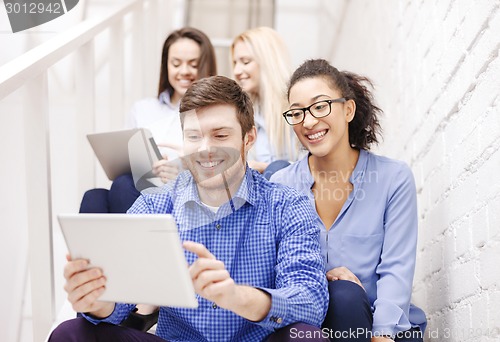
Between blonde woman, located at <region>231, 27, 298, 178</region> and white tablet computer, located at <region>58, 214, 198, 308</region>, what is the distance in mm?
949

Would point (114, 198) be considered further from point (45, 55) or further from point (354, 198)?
point (354, 198)

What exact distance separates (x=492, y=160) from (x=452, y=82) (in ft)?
1.13

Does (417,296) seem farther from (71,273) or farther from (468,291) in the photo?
(71,273)

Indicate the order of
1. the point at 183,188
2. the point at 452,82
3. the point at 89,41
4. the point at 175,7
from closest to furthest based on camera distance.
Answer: the point at 183,188 → the point at 452,82 → the point at 89,41 → the point at 175,7

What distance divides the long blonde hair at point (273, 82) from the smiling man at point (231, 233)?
734 mm

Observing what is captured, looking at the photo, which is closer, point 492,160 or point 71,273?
point 71,273

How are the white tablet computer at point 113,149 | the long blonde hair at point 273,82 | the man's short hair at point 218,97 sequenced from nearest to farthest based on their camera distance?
the man's short hair at point 218,97 → the white tablet computer at point 113,149 → the long blonde hair at point 273,82

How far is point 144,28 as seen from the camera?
2910mm

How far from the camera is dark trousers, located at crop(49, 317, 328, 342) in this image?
3.72 ft

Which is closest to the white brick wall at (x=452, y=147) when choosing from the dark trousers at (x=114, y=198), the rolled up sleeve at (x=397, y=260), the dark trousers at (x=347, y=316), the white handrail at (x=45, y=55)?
the rolled up sleeve at (x=397, y=260)

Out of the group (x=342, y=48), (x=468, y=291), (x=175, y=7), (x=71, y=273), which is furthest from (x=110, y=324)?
(x=175, y=7)

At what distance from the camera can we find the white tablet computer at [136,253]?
0.95 meters

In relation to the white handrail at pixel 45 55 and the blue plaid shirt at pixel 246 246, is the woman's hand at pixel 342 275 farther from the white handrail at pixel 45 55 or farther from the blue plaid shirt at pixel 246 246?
the white handrail at pixel 45 55

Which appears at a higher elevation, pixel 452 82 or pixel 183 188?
pixel 452 82
